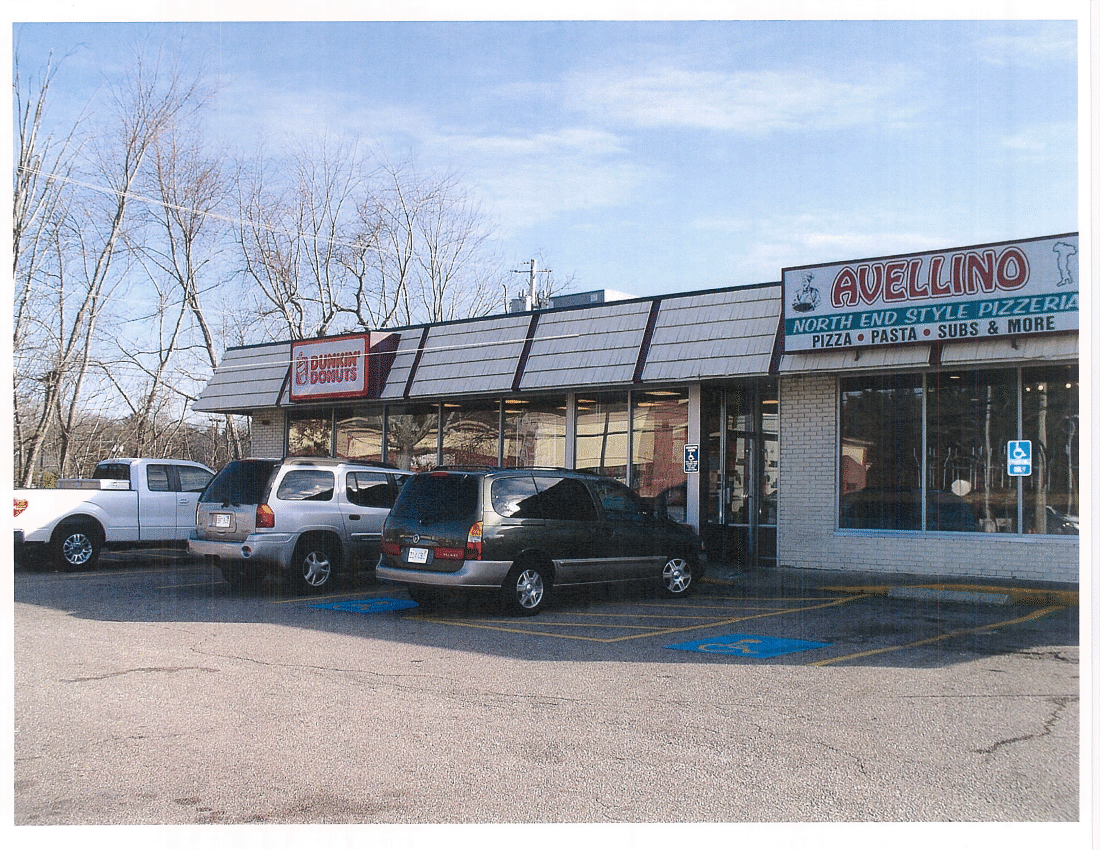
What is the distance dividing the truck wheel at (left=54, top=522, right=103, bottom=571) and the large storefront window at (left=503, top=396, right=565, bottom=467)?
7267mm

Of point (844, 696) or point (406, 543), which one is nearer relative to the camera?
point (844, 696)

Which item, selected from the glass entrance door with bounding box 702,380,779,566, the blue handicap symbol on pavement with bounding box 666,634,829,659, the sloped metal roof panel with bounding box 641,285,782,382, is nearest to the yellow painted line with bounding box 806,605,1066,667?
the blue handicap symbol on pavement with bounding box 666,634,829,659

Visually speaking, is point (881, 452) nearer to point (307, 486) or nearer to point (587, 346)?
point (587, 346)

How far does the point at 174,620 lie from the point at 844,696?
7328 mm

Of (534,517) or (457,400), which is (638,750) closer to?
(534,517)

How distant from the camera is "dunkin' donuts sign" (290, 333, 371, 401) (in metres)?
20.9

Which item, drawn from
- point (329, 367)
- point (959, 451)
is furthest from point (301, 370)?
point (959, 451)

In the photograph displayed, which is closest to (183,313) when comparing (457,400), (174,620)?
(457,400)

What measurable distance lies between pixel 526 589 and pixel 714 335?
6232mm

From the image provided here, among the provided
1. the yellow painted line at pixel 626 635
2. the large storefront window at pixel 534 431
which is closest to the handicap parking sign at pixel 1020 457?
the yellow painted line at pixel 626 635

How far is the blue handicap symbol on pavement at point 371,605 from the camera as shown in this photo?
12.2m

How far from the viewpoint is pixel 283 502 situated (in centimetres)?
1355

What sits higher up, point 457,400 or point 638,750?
point 457,400

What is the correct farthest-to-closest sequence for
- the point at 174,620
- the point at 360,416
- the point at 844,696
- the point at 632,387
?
1. the point at 360,416
2. the point at 632,387
3. the point at 174,620
4. the point at 844,696
